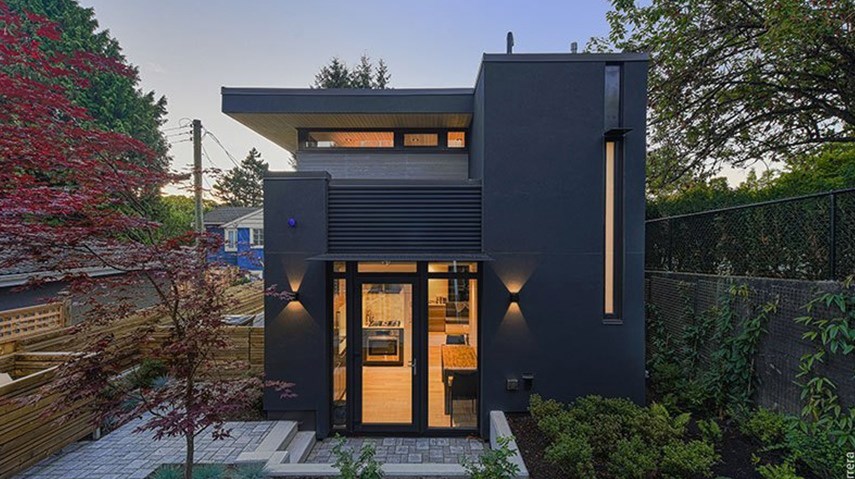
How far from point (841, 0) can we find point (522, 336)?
756cm

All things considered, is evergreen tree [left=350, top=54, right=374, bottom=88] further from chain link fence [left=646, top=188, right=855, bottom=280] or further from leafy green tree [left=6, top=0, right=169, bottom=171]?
chain link fence [left=646, top=188, right=855, bottom=280]

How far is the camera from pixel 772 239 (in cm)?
490

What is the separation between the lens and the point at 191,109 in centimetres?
1900

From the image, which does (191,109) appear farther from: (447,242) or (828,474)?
(828,474)

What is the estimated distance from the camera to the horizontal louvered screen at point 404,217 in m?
5.51

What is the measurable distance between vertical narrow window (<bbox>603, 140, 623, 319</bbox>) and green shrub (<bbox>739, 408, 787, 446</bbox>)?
178cm

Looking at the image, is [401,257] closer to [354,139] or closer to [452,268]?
[452,268]

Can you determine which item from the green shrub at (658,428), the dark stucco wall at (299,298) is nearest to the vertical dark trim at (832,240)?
the green shrub at (658,428)

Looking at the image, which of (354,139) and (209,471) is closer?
(209,471)

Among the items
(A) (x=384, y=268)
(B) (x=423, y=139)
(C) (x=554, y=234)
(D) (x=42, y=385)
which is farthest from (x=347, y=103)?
(D) (x=42, y=385)

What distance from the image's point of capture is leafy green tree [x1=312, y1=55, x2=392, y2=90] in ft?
78.6

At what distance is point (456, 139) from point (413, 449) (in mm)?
5705

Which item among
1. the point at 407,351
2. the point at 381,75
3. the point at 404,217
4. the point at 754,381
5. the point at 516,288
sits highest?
the point at 381,75

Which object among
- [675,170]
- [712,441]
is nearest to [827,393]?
[712,441]
